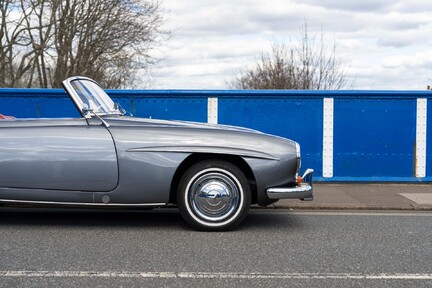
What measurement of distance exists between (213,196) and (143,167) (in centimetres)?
80

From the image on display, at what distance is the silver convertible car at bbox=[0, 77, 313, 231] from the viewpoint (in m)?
5.44

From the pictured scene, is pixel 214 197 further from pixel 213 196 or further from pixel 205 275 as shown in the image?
pixel 205 275

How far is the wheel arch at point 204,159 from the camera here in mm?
5594

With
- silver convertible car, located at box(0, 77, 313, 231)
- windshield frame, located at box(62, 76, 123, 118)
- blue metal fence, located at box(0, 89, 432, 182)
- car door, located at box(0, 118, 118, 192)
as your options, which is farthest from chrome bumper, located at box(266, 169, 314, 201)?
blue metal fence, located at box(0, 89, 432, 182)

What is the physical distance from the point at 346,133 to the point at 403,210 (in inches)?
88.8

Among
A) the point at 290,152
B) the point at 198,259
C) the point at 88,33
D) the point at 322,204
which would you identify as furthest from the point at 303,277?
the point at 88,33

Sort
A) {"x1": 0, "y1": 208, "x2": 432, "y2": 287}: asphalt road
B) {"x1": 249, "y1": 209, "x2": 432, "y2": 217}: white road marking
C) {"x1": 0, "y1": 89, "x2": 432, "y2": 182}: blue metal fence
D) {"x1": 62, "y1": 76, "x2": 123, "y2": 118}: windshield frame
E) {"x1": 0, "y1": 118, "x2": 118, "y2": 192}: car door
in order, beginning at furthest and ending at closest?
{"x1": 0, "y1": 89, "x2": 432, "y2": 182}: blue metal fence < {"x1": 249, "y1": 209, "x2": 432, "y2": 217}: white road marking < {"x1": 62, "y1": 76, "x2": 123, "y2": 118}: windshield frame < {"x1": 0, "y1": 118, "x2": 118, "y2": 192}: car door < {"x1": 0, "y1": 208, "x2": 432, "y2": 287}: asphalt road

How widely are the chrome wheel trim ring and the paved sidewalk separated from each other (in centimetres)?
190

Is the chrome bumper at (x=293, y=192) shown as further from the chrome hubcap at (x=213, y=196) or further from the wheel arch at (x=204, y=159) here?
the chrome hubcap at (x=213, y=196)

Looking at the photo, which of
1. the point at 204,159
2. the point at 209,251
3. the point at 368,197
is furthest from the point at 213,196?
the point at 368,197

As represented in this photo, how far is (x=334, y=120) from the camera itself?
30.8 ft

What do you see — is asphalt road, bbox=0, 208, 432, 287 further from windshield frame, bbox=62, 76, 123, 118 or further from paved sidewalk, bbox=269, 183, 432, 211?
windshield frame, bbox=62, 76, 123, 118

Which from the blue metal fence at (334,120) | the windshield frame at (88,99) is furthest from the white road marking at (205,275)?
the blue metal fence at (334,120)

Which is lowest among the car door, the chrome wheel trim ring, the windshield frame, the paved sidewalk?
the paved sidewalk
